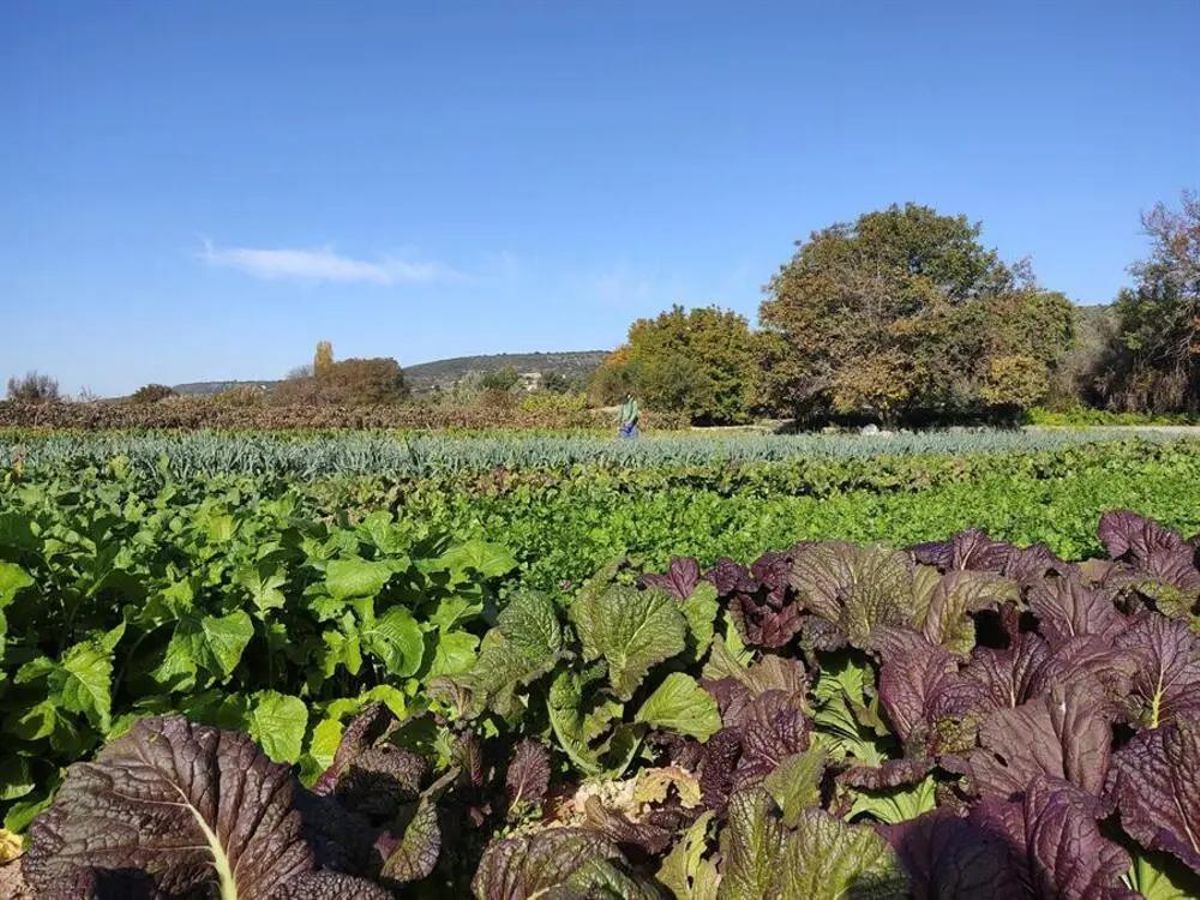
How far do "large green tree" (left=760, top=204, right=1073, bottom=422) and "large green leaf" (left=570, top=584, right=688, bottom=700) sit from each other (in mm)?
28076

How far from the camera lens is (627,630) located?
2182 mm

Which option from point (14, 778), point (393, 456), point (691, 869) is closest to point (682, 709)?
point (691, 869)

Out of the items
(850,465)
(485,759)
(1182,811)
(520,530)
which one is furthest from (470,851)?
(850,465)

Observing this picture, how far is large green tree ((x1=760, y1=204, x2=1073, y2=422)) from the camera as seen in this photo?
29.5 meters

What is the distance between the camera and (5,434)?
1948 centimetres

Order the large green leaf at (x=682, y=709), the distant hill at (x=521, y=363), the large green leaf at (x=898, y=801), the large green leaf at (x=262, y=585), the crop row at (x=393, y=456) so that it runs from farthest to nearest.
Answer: the distant hill at (x=521, y=363), the crop row at (x=393, y=456), the large green leaf at (x=262, y=585), the large green leaf at (x=682, y=709), the large green leaf at (x=898, y=801)

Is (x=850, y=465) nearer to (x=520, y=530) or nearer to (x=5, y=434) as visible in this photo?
(x=520, y=530)

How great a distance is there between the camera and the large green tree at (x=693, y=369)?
4012 cm

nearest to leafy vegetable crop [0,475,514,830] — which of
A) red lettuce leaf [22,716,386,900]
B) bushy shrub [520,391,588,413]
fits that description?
red lettuce leaf [22,716,386,900]

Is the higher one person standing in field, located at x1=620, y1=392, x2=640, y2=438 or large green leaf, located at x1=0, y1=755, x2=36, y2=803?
person standing in field, located at x1=620, y1=392, x2=640, y2=438

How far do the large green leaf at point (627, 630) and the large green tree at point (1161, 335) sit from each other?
39454 mm

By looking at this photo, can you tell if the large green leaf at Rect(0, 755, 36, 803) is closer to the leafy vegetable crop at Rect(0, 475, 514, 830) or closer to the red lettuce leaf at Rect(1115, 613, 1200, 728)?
the leafy vegetable crop at Rect(0, 475, 514, 830)

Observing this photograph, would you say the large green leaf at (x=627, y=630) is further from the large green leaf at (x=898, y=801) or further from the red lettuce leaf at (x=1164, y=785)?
the red lettuce leaf at (x=1164, y=785)

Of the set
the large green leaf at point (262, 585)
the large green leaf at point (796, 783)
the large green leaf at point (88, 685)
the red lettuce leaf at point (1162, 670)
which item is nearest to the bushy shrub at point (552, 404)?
the large green leaf at point (262, 585)
